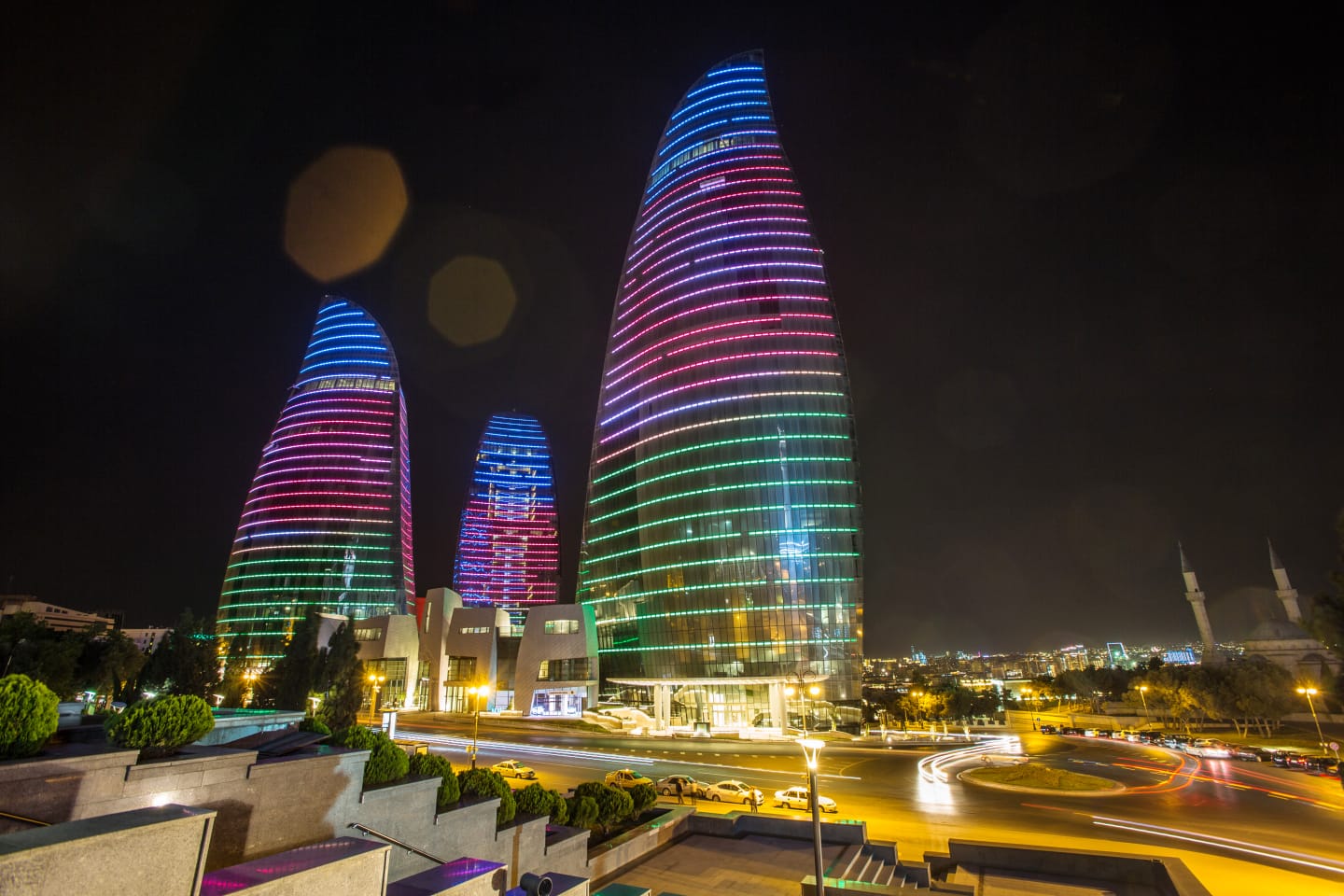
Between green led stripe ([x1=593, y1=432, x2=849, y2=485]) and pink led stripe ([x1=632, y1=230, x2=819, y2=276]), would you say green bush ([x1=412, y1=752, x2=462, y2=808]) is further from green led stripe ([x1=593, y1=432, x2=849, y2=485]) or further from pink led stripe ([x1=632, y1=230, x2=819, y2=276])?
pink led stripe ([x1=632, y1=230, x2=819, y2=276])

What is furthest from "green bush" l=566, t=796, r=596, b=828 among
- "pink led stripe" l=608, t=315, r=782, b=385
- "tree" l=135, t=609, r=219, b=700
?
"pink led stripe" l=608, t=315, r=782, b=385

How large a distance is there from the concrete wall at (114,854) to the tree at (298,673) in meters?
61.6

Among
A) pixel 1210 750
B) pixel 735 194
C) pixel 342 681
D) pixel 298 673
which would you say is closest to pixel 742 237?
pixel 735 194

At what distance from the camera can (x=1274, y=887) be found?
17.5 m

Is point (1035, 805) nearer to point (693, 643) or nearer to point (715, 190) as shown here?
point (693, 643)

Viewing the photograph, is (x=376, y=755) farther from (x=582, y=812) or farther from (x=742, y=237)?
(x=742, y=237)

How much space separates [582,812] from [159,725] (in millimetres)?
11777

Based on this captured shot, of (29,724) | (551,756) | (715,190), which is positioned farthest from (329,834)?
(715,190)

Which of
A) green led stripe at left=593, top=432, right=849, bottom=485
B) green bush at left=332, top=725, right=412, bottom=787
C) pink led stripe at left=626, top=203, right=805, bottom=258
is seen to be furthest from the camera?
pink led stripe at left=626, top=203, right=805, bottom=258

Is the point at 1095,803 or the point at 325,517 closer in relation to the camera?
the point at 1095,803

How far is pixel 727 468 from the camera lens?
90.8 m

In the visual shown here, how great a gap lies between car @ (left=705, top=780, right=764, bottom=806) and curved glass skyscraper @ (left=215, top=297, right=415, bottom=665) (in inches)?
4803

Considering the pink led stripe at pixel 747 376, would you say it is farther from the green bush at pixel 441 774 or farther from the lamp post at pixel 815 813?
the green bush at pixel 441 774

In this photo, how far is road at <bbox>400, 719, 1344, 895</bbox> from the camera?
2067cm
